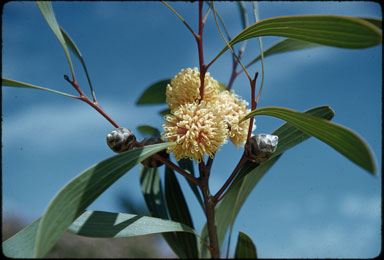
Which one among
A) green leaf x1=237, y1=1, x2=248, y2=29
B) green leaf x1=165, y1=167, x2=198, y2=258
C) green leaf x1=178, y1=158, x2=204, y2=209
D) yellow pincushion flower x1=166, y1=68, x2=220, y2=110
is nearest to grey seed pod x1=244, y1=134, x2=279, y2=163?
yellow pincushion flower x1=166, y1=68, x2=220, y2=110

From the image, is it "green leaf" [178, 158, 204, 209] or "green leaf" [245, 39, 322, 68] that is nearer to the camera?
"green leaf" [178, 158, 204, 209]

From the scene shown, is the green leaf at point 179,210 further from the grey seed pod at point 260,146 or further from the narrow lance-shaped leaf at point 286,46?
the narrow lance-shaped leaf at point 286,46

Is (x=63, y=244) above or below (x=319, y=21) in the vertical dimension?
below

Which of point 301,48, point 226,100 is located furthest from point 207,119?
point 301,48

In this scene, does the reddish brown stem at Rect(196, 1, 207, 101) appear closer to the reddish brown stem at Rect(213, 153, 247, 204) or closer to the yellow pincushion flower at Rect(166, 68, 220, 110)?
the yellow pincushion flower at Rect(166, 68, 220, 110)

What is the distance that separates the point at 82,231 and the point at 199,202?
0.39 m

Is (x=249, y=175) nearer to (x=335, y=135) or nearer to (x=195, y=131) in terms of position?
(x=195, y=131)

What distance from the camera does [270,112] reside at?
1.96 feet

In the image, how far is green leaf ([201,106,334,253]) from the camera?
73 cm

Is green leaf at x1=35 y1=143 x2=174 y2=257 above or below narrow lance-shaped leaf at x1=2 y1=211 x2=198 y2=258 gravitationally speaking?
above

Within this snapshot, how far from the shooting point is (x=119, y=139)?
2.12 ft

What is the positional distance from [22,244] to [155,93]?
0.65 meters

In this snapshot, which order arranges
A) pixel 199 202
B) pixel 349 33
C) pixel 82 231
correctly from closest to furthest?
pixel 349 33 → pixel 82 231 → pixel 199 202

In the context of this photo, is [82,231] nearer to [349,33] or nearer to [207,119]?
[207,119]
